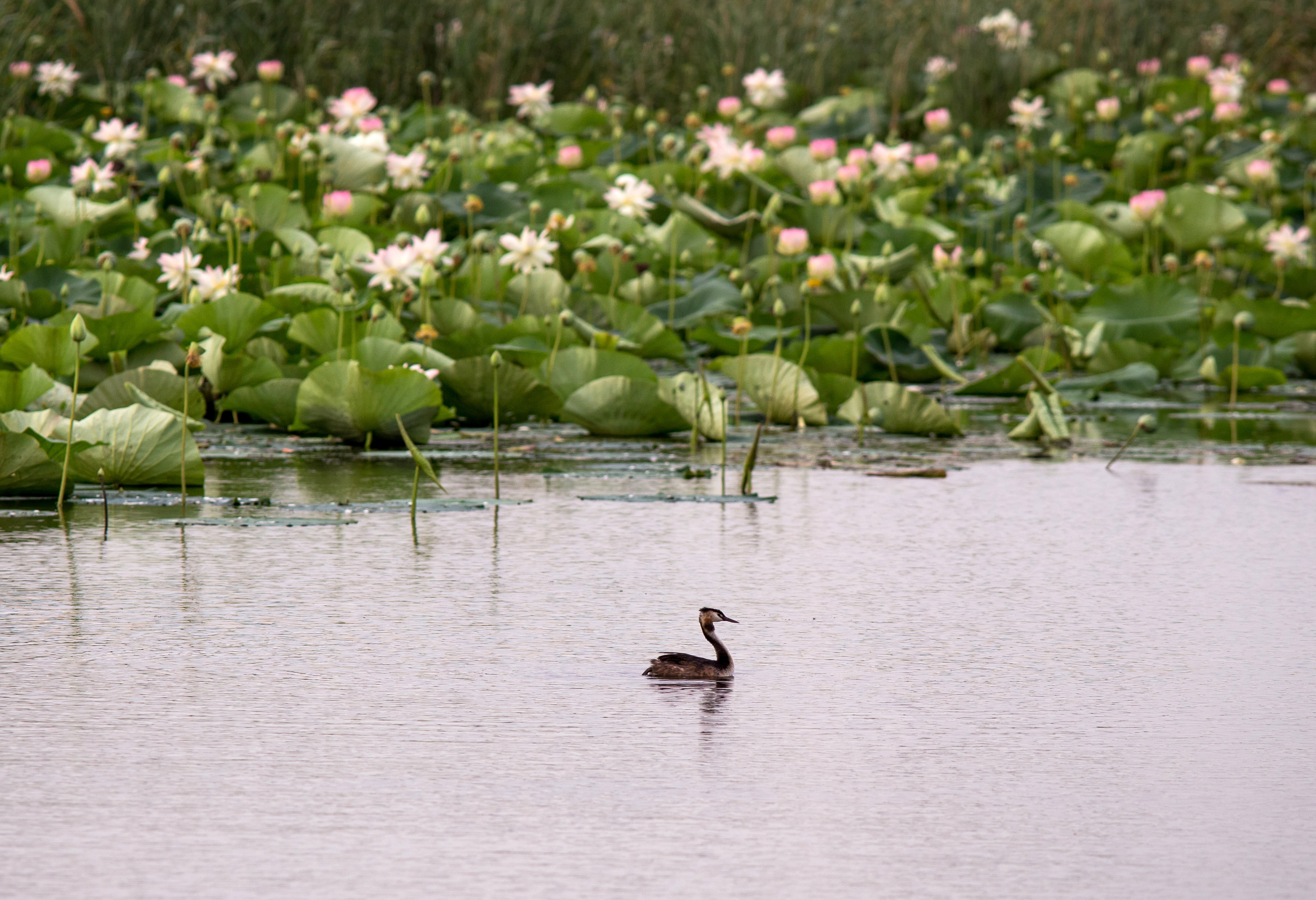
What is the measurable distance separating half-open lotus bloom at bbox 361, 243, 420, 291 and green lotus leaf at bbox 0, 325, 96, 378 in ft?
3.02

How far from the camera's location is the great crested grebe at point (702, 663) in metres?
2.17

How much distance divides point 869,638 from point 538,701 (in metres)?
0.52

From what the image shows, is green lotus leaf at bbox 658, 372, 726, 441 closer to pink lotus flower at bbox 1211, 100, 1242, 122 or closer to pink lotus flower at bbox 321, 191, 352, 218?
pink lotus flower at bbox 321, 191, 352, 218

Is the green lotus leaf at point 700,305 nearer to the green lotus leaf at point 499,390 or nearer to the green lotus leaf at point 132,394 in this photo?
the green lotus leaf at point 499,390

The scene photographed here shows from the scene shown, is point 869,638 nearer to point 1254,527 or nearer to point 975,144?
point 1254,527

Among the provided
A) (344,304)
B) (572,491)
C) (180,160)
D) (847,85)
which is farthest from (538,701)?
(847,85)

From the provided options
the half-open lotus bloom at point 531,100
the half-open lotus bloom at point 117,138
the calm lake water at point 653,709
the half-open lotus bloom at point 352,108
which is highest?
the half-open lotus bloom at point 531,100

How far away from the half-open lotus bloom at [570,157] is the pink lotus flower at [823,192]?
4.42 ft

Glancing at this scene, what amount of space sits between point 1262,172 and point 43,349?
5.59 m

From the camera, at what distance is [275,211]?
6195 millimetres

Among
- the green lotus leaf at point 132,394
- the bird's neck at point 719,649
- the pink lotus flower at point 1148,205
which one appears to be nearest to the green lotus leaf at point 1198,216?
the pink lotus flower at point 1148,205

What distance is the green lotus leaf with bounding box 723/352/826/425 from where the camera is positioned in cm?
452

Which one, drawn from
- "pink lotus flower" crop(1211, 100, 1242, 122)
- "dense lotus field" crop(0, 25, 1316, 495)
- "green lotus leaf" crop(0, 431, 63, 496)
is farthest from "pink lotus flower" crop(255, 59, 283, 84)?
"green lotus leaf" crop(0, 431, 63, 496)

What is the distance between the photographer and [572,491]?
3.63 m
